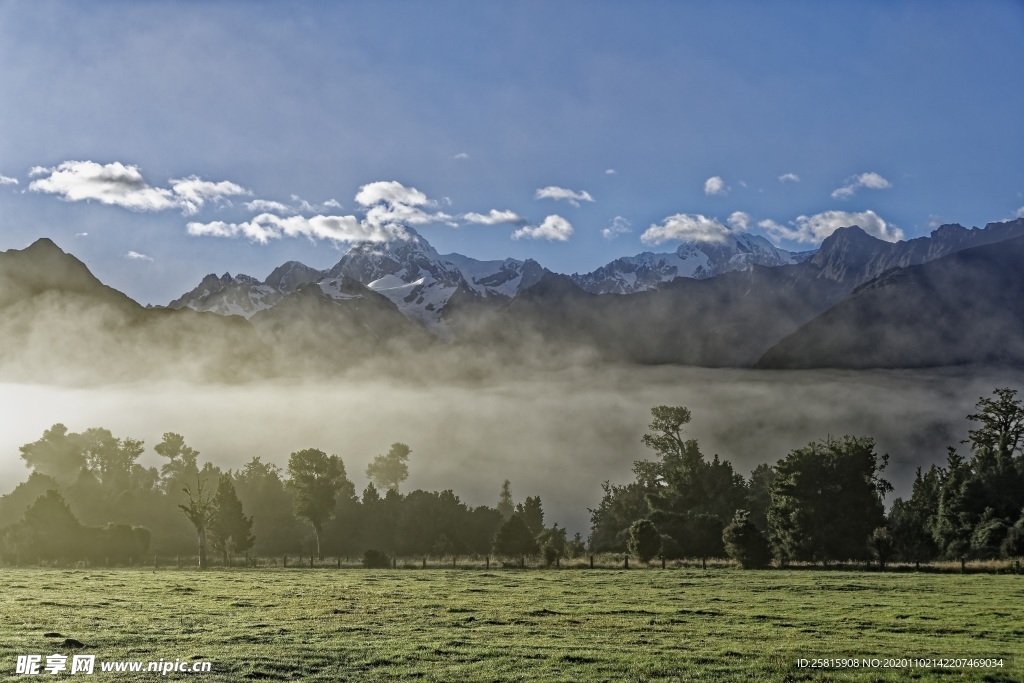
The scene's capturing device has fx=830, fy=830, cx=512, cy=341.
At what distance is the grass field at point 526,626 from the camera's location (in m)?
31.6

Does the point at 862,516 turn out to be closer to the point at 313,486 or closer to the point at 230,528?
the point at 313,486

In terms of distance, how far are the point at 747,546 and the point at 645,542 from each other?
1155cm

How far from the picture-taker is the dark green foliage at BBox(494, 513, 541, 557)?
102750 mm

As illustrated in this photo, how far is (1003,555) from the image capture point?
82.5m

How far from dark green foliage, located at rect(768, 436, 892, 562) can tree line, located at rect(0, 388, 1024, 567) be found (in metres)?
0.16

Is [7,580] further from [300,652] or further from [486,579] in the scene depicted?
[300,652]

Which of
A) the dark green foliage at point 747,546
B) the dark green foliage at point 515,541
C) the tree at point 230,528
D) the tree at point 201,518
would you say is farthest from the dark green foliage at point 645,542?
the tree at point 230,528

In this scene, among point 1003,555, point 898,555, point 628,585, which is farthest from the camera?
point 898,555

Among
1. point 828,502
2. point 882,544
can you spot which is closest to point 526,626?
point 882,544

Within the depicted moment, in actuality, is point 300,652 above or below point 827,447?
below

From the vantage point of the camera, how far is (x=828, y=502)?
9406 cm

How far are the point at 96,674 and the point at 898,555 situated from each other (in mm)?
93147

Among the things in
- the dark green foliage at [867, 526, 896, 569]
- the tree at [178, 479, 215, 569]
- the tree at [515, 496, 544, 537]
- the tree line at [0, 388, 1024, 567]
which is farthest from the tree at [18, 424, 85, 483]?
the dark green foliage at [867, 526, 896, 569]

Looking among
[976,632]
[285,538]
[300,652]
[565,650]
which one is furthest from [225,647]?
[285,538]
